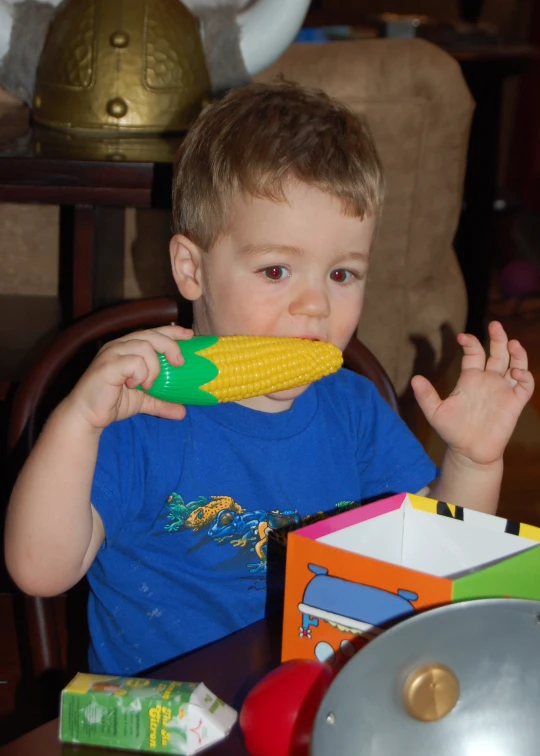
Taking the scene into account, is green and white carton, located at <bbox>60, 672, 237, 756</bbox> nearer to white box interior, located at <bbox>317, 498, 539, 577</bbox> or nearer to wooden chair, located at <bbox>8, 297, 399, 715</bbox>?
white box interior, located at <bbox>317, 498, 539, 577</bbox>

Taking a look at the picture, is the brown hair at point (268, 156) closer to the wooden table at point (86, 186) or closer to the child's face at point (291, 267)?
the child's face at point (291, 267)

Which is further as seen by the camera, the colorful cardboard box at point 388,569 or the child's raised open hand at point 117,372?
the child's raised open hand at point 117,372

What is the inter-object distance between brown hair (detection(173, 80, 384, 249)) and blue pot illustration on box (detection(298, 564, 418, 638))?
1.51 feet

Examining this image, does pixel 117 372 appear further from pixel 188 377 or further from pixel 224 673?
pixel 224 673

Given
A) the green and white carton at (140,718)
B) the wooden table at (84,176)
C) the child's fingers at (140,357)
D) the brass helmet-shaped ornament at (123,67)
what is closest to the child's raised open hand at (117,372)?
the child's fingers at (140,357)

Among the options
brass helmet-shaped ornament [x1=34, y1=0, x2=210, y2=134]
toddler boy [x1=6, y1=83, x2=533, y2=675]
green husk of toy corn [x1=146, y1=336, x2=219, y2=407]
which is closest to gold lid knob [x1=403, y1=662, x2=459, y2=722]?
green husk of toy corn [x1=146, y1=336, x2=219, y2=407]

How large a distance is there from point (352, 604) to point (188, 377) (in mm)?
244

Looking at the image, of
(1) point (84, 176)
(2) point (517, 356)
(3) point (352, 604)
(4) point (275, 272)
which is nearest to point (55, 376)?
(4) point (275, 272)

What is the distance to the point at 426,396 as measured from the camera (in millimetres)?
1016

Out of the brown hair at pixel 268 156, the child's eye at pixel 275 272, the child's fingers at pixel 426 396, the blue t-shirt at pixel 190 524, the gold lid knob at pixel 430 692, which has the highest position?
the brown hair at pixel 268 156

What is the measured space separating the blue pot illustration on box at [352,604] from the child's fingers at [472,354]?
0.44m

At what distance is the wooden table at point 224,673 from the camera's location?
0.62 meters

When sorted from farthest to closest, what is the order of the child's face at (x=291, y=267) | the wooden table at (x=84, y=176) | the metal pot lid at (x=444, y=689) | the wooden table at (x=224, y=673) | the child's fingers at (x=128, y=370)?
the wooden table at (x=84, y=176), the child's face at (x=291, y=267), the child's fingers at (x=128, y=370), the wooden table at (x=224, y=673), the metal pot lid at (x=444, y=689)

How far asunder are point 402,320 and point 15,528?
5.03 ft
